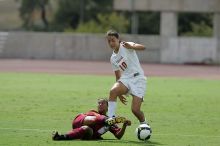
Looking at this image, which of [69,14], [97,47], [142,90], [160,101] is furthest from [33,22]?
[142,90]

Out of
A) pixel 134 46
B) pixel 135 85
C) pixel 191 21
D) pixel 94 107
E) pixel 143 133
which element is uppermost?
pixel 134 46

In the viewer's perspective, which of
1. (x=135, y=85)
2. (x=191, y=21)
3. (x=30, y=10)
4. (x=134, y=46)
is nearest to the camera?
(x=134, y=46)

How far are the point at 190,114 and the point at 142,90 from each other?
523 centimetres

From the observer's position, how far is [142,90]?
14281 mm

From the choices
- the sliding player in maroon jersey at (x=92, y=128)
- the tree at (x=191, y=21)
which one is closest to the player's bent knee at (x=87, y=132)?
the sliding player in maroon jersey at (x=92, y=128)

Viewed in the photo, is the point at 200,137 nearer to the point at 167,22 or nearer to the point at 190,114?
the point at 190,114

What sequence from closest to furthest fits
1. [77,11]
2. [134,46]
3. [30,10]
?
[134,46], [77,11], [30,10]

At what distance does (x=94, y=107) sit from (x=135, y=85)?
6576 mm

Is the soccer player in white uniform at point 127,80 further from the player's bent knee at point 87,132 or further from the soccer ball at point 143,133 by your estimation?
the player's bent knee at point 87,132

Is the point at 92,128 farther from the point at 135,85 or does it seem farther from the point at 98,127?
the point at 135,85

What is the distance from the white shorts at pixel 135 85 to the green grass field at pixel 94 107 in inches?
34.5

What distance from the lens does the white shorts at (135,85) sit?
14195 millimetres

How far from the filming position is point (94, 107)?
68.0ft

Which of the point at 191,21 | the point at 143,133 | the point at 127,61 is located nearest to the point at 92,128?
the point at 143,133
